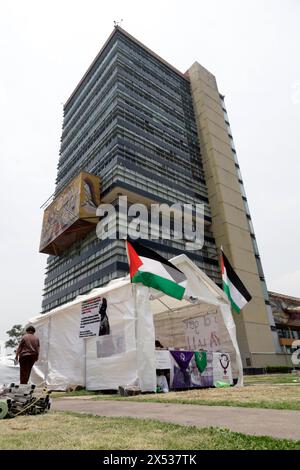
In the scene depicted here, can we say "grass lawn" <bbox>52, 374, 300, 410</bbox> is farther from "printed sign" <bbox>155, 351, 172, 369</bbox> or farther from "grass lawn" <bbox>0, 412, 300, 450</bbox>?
"grass lawn" <bbox>0, 412, 300, 450</bbox>

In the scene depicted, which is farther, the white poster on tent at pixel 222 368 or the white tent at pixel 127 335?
the white poster on tent at pixel 222 368

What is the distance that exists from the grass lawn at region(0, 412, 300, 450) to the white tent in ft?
19.7

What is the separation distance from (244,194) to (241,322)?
33.0m

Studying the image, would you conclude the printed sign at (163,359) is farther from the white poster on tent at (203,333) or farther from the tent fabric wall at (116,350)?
the white poster on tent at (203,333)

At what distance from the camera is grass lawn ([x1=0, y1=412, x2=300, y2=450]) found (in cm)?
272

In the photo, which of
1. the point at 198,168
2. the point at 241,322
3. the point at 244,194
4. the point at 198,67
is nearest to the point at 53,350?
the point at 241,322

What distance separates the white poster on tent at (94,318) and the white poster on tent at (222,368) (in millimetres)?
4489

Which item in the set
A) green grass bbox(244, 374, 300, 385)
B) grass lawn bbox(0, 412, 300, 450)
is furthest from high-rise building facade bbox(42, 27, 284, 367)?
grass lawn bbox(0, 412, 300, 450)

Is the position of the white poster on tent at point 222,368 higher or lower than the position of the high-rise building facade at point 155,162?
lower

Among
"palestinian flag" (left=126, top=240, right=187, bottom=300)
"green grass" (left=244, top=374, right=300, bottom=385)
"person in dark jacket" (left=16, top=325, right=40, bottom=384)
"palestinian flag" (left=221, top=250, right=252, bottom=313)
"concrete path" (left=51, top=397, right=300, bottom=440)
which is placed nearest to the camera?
"concrete path" (left=51, top=397, right=300, bottom=440)

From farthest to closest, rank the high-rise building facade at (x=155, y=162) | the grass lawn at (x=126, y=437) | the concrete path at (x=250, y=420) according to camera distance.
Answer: the high-rise building facade at (x=155, y=162)
the concrete path at (x=250, y=420)
the grass lawn at (x=126, y=437)

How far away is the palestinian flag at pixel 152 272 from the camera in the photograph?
34.1 feet

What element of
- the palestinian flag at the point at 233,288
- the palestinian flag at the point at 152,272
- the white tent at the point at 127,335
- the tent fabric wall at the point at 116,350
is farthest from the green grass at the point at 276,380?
the tent fabric wall at the point at 116,350
